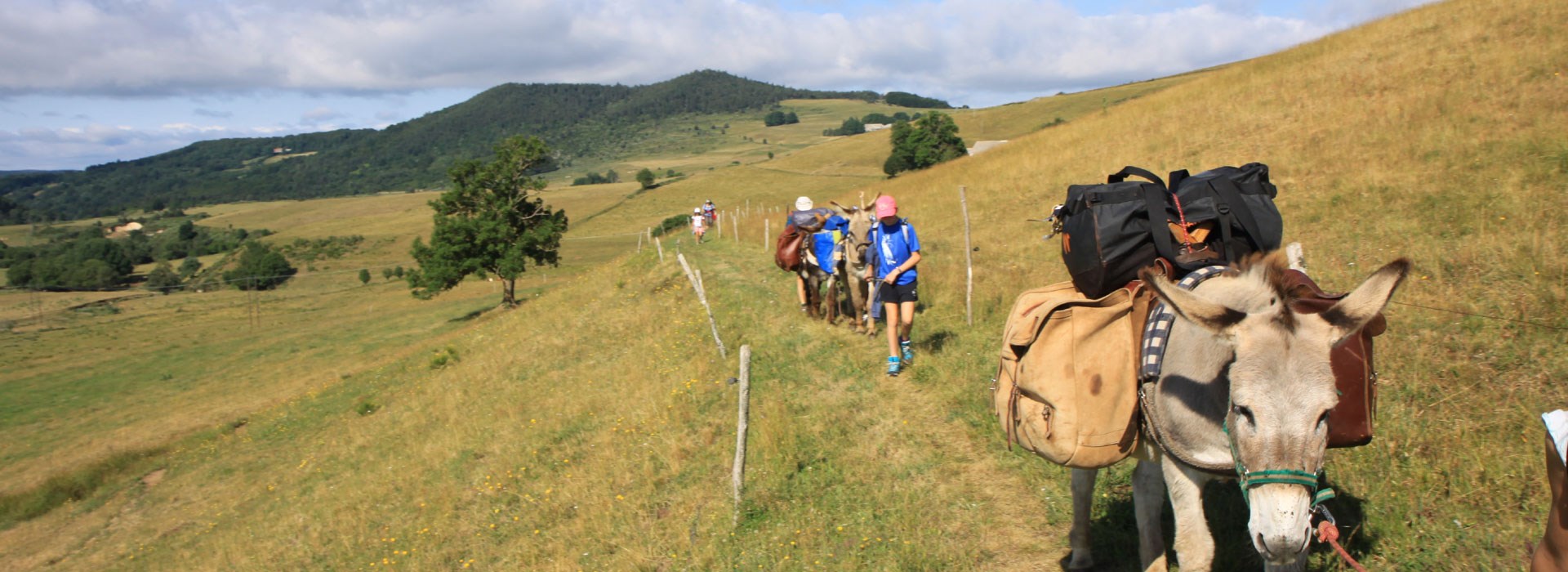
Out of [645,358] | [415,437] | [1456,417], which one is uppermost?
[1456,417]

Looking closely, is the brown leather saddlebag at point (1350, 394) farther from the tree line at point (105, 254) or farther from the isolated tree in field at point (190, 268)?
the isolated tree in field at point (190, 268)

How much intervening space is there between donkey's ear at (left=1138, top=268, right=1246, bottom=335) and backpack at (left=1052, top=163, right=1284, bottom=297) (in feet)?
3.26

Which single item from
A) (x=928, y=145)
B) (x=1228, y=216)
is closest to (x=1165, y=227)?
(x=1228, y=216)

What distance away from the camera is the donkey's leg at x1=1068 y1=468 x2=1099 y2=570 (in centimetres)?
457

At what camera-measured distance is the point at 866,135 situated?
91062 millimetres

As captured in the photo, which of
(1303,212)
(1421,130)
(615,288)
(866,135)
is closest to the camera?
(1303,212)

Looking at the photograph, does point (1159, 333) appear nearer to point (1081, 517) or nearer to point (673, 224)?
point (1081, 517)

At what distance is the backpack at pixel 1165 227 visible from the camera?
3.74m

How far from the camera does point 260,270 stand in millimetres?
75312

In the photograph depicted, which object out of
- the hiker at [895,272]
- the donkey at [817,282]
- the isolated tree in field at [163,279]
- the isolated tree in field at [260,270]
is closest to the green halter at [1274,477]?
the hiker at [895,272]

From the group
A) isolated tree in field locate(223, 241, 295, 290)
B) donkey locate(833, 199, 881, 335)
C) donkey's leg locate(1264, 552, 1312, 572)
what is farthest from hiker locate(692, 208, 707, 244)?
isolated tree in field locate(223, 241, 295, 290)

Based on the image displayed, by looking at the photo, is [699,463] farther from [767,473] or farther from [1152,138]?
[1152,138]

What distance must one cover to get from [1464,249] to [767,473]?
723cm

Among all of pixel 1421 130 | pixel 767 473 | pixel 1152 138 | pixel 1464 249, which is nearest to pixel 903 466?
pixel 767 473
